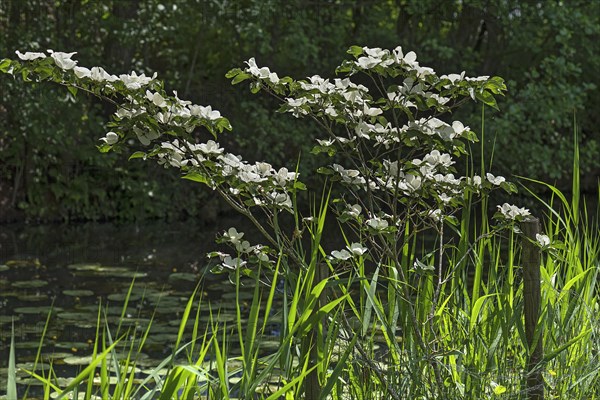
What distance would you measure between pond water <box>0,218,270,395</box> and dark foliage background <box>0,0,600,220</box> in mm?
821

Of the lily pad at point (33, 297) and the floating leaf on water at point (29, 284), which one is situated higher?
the floating leaf on water at point (29, 284)

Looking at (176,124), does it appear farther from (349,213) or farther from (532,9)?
(532,9)

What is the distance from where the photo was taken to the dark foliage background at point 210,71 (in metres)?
13.2

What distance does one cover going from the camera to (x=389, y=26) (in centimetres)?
1642

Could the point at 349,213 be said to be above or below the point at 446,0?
below

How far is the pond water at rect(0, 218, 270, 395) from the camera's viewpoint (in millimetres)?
6629

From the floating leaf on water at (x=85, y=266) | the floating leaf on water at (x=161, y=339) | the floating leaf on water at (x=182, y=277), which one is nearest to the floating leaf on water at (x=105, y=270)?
the floating leaf on water at (x=85, y=266)

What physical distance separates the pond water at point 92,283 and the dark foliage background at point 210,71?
2.69 feet

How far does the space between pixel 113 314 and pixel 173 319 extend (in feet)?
1.72

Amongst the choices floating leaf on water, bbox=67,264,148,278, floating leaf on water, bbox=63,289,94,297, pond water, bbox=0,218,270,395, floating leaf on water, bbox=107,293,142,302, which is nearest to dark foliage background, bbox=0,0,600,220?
pond water, bbox=0,218,270,395

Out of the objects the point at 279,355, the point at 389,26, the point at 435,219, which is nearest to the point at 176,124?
the point at 279,355

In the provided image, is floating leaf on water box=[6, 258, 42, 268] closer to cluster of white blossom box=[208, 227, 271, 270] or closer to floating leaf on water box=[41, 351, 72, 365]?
floating leaf on water box=[41, 351, 72, 365]

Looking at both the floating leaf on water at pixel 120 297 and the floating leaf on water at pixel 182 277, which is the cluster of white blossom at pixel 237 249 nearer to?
the floating leaf on water at pixel 120 297

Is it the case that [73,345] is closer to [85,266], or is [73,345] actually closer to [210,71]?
[85,266]
